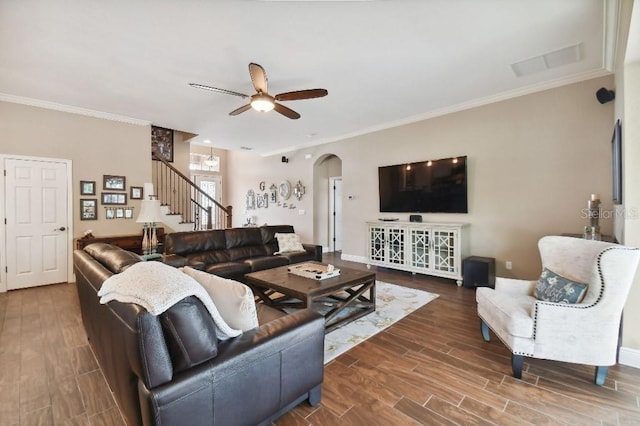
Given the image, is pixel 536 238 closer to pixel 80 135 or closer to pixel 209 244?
pixel 209 244

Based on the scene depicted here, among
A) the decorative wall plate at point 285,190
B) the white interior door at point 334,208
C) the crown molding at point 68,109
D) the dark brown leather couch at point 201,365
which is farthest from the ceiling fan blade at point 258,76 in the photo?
the decorative wall plate at point 285,190

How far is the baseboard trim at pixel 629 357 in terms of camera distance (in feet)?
6.98

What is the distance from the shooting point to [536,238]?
3953 millimetres

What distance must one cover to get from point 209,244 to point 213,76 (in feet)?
7.91

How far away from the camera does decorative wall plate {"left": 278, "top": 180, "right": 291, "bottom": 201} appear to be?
25.4 feet

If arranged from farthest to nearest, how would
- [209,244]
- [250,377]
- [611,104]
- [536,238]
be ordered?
[209,244] → [536,238] → [611,104] → [250,377]

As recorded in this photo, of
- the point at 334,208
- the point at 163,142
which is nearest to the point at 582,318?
the point at 334,208

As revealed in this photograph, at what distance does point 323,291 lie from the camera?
269cm

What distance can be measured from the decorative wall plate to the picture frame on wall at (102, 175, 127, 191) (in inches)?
Result: 146

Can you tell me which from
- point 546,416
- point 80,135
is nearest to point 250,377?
point 546,416

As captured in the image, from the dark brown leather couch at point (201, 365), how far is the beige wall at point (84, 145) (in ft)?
13.6

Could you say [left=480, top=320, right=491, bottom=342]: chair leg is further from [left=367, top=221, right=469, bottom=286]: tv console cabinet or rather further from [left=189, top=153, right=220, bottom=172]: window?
[left=189, top=153, right=220, bottom=172]: window

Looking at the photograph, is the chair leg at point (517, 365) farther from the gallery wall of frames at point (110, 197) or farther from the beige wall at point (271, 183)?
the gallery wall of frames at point (110, 197)

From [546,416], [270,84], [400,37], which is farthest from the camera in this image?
[270,84]
